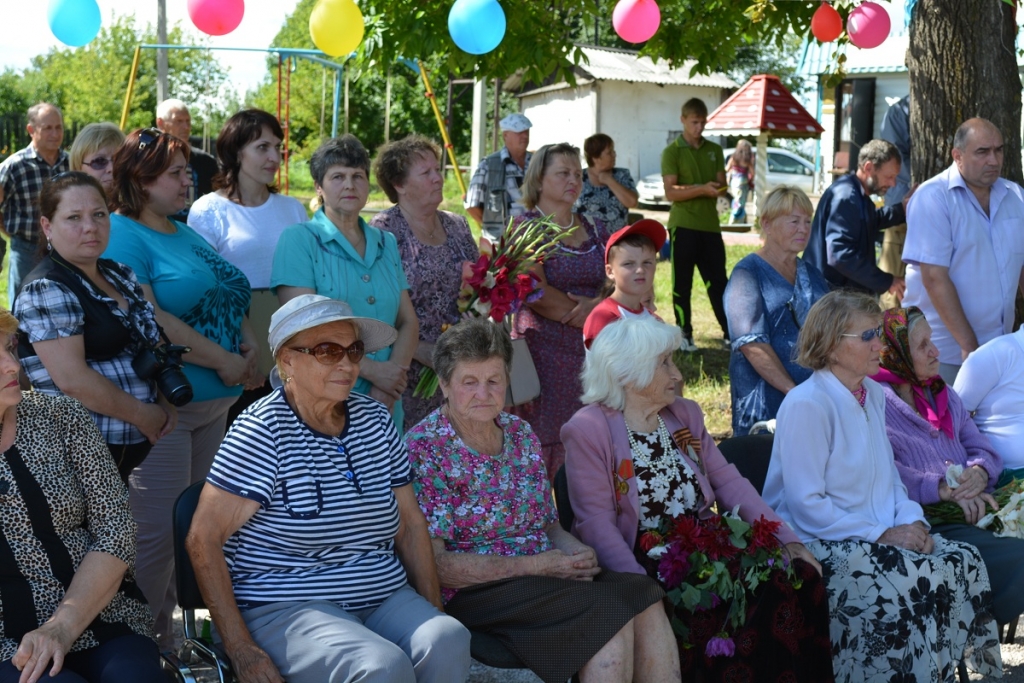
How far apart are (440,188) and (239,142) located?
35.0 inches

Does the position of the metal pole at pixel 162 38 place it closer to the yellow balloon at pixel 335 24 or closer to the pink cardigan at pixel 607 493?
the yellow balloon at pixel 335 24

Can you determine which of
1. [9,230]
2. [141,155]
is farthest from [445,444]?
[9,230]

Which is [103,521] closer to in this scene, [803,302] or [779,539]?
[779,539]

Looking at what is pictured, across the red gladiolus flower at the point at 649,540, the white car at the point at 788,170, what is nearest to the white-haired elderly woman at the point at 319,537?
the red gladiolus flower at the point at 649,540

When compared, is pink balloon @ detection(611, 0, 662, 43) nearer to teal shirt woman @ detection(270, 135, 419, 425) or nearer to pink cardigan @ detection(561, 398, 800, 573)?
teal shirt woman @ detection(270, 135, 419, 425)

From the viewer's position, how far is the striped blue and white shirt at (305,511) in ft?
9.53

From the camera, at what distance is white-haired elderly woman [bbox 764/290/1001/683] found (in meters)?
3.61

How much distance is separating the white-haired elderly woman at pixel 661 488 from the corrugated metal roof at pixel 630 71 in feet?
81.4

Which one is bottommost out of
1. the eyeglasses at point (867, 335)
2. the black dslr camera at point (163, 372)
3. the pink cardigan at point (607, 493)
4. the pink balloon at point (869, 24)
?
the pink cardigan at point (607, 493)

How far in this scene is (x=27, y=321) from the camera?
326 centimetres

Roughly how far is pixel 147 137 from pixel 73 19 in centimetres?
130

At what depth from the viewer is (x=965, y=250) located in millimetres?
5332

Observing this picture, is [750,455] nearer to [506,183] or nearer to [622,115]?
[506,183]

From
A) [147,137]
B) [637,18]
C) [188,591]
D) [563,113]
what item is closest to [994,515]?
[188,591]
